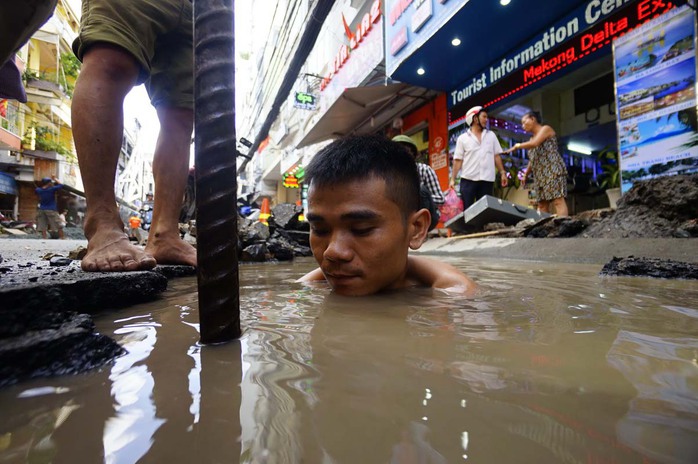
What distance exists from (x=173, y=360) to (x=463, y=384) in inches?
20.7

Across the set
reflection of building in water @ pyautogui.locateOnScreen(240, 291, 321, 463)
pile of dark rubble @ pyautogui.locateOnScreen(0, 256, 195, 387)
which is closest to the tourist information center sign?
reflection of building in water @ pyautogui.locateOnScreen(240, 291, 321, 463)

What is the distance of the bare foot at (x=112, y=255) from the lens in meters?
1.47

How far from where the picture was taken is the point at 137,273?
4.54 feet

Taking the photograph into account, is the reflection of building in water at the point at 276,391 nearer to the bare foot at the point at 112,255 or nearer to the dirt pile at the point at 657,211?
the bare foot at the point at 112,255

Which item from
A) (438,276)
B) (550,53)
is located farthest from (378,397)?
(550,53)

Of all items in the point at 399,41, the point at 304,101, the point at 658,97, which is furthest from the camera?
the point at 304,101

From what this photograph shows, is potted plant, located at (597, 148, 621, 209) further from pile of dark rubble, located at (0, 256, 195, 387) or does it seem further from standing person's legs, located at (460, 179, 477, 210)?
pile of dark rubble, located at (0, 256, 195, 387)

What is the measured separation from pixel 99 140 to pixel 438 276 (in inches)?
63.9

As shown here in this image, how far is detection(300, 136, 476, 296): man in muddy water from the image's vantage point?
4.88 feet

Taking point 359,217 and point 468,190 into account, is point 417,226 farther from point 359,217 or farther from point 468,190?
point 468,190

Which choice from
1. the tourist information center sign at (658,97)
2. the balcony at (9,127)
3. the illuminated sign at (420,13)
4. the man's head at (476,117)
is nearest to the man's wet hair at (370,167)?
the tourist information center sign at (658,97)

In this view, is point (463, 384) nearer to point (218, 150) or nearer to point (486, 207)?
point (218, 150)

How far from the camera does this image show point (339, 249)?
1463 millimetres

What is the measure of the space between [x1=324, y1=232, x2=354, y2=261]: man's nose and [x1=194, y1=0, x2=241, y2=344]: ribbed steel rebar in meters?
0.66
